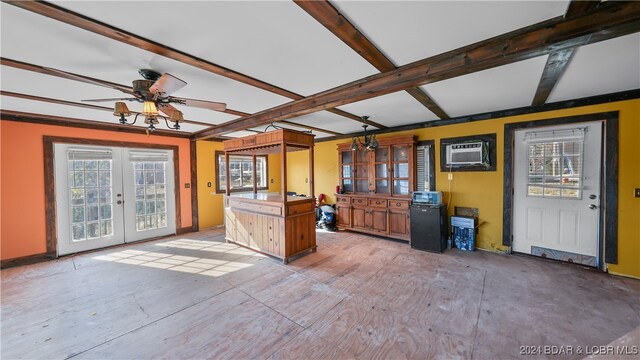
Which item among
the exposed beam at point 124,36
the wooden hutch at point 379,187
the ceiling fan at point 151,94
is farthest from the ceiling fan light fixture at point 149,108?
the wooden hutch at point 379,187

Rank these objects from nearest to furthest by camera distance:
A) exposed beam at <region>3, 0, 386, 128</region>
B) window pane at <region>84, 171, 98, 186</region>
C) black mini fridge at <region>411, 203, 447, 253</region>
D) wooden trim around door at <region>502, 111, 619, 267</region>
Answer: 1. exposed beam at <region>3, 0, 386, 128</region>
2. wooden trim around door at <region>502, 111, 619, 267</region>
3. black mini fridge at <region>411, 203, 447, 253</region>
4. window pane at <region>84, 171, 98, 186</region>

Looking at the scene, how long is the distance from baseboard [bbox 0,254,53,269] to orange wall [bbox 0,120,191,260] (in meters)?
0.05

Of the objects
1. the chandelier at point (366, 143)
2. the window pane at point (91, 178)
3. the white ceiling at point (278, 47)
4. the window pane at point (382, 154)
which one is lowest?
the window pane at point (91, 178)

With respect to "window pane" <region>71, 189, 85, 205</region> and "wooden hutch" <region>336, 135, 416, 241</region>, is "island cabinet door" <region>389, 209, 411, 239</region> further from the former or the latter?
"window pane" <region>71, 189, 85, 205</region>

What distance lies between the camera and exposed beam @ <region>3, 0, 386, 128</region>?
1.42m

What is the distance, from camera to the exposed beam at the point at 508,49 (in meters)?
1.48

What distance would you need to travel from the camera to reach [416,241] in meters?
4.38

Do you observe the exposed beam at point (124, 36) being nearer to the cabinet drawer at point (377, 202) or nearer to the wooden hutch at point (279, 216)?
the wooden hutch at point (279, 216)

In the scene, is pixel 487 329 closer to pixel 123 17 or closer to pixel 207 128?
pixel 123 17

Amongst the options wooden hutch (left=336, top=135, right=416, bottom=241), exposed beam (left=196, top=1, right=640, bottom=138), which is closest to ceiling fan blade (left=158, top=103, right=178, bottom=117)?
exposed beam (left=196, top=1, right=640, bottom=138)

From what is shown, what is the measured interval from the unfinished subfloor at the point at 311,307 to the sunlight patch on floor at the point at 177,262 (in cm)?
3

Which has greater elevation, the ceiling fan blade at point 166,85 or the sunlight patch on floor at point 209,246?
the ceiling fan blade at point 166,85

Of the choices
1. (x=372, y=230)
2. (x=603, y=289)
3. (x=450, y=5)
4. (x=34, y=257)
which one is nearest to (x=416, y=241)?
(x=372, y=230)

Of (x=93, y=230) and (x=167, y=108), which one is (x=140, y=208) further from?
(x=167, y=108)
